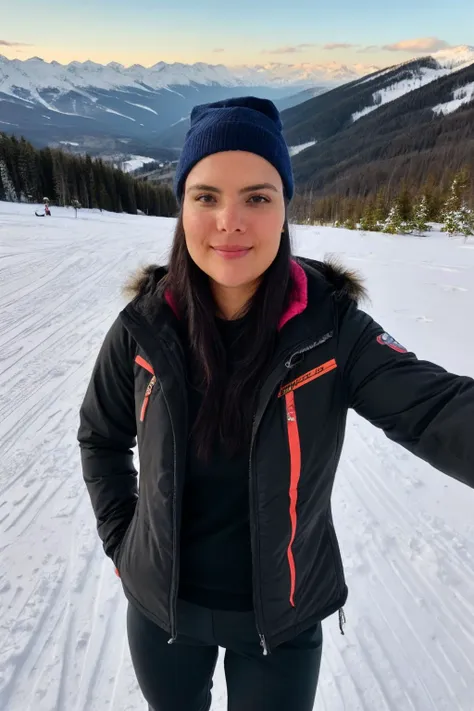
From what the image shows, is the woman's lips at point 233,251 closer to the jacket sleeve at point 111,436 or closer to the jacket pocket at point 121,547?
the jacket sleeve at point 111,436

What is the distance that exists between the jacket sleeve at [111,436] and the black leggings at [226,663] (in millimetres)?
351

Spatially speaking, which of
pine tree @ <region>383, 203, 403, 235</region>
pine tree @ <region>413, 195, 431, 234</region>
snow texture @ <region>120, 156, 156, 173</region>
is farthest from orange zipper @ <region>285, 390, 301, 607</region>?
snow texture @ <region>120, 156, 156, 173</region>

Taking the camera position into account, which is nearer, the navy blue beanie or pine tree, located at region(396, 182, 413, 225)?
the navy blue beanie

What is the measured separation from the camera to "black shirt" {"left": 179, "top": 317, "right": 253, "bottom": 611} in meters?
1.36

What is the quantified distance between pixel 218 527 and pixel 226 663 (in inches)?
23.7

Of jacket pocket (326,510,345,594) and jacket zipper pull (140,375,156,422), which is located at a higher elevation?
jacket zipper pull (140,375,156,422)

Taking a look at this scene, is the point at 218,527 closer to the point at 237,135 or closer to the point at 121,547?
the point at 121,547

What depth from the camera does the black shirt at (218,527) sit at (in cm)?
136

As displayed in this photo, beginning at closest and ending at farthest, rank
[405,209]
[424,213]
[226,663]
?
1. [226,663]
2. [405,209]
3. [424,213]

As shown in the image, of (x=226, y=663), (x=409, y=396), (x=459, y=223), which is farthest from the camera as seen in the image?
(x=459, y=223)

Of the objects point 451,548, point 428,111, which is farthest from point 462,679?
point 428,111

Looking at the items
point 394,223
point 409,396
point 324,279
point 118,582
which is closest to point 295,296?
point 324,279

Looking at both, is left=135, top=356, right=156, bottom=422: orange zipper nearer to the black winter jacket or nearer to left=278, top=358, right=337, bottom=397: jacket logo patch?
the black winter jacket

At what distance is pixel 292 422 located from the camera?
4.10ft
